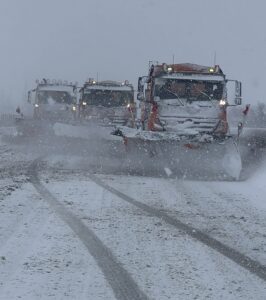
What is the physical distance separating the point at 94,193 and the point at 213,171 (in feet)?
16.3

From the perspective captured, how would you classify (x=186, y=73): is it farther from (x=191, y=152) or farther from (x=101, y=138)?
(x=101, y=138)

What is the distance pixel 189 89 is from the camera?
14289 mm

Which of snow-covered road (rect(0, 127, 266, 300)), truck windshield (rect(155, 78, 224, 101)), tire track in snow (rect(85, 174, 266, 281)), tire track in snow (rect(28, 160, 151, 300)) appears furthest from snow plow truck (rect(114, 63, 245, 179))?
tire track in snow (rect(28, 160, 151, 300))

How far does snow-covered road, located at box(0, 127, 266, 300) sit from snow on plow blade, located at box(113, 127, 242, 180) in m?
2.70

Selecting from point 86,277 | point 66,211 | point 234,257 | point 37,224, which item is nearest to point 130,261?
point 86,277

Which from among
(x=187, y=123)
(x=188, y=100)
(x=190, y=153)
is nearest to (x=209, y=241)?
(x=190, y=153)

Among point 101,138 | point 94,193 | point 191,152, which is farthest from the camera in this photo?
point 101,138

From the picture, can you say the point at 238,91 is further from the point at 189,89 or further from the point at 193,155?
the point at 193,155

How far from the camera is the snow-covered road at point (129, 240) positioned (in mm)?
4336

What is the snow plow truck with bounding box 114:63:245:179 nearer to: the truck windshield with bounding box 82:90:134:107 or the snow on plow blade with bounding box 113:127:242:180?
the snow on plow blade with bounding box 113:127:242:180

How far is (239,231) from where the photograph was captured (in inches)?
254

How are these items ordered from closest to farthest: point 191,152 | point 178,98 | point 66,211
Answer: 1. point 66,211
2. point 191,152
3. point 178,98

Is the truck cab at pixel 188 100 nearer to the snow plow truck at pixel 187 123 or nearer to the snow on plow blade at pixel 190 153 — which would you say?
the snow plow truck at pixel 187 123

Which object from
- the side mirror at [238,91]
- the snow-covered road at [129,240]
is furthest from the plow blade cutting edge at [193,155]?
the snow-covered road at [129,240]
